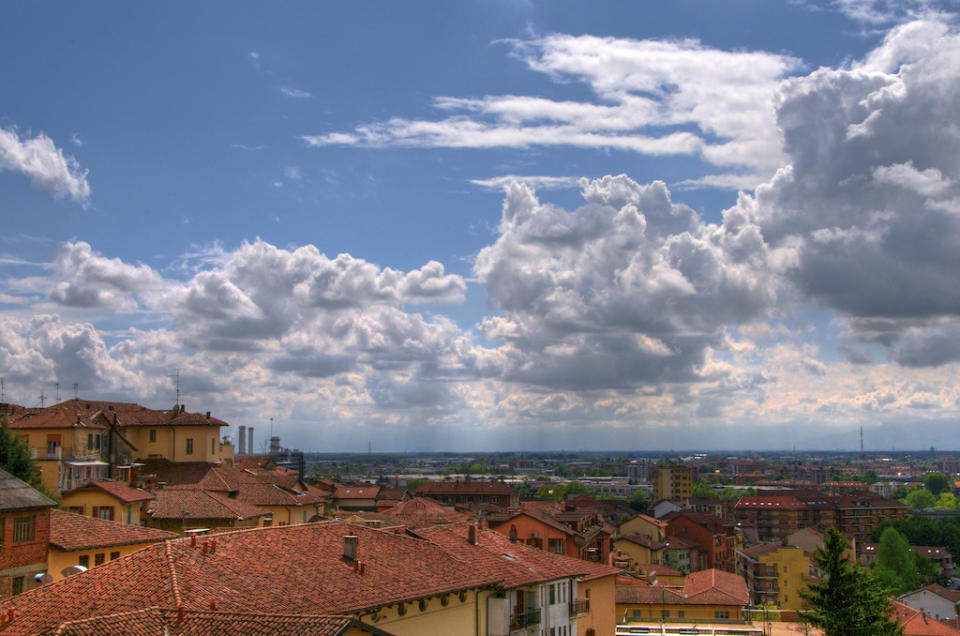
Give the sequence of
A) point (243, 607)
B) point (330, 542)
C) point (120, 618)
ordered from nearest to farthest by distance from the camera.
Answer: point (120, 618)
point (243, 607)
point (330, 542)

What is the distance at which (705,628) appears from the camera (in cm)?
5269

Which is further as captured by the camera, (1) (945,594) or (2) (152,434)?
(1) (945,594)

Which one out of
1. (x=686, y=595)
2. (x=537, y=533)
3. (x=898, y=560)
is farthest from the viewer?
(x=898, y=560)

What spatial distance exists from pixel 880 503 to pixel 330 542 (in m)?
185

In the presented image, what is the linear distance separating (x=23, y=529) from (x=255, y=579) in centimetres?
1254

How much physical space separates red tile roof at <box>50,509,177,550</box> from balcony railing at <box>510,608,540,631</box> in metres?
13.9

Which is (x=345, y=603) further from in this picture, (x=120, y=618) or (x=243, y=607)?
(x=120, y=618)

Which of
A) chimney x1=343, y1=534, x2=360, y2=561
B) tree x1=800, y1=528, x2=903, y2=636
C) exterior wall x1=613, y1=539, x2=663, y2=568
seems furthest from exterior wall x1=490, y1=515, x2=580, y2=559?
exterior wall x1=613, y1=539, x2=663, y2=568

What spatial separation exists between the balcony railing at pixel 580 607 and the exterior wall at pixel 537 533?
54.2ft

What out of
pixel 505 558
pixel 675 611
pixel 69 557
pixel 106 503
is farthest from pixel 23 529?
pixel 675 611

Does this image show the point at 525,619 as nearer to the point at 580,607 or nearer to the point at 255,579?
the point at 580,607

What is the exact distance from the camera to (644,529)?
111 metres

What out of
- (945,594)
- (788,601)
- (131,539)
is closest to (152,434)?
(131,539)

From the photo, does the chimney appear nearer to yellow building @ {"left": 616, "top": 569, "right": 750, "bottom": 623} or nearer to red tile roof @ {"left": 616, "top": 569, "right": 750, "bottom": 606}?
yellow building @ {"left": 616, "top": 569, "right": 750, "bottom": 623}
